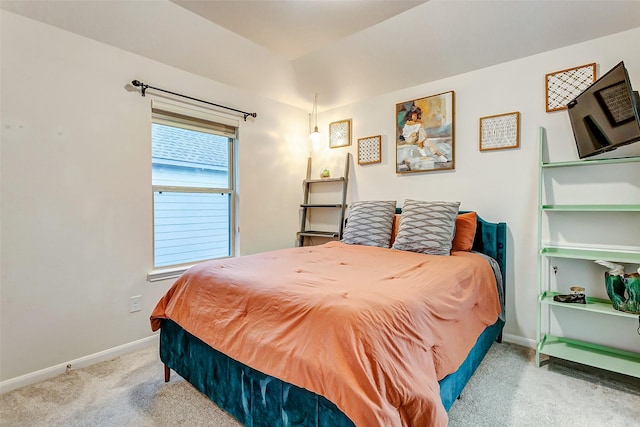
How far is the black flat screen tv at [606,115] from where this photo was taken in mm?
1681

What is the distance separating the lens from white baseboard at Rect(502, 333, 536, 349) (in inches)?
97.7

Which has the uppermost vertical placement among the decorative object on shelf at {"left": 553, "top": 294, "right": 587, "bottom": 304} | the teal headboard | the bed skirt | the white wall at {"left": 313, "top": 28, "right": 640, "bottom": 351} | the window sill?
the white wall at {"left": 313, "top": 28, "right": 640, "bottom": 351}

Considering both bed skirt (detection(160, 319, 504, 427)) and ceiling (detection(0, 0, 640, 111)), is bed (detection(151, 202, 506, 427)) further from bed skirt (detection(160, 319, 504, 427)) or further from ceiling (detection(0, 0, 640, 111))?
ceiling (detection(0, 0, 640, 111))

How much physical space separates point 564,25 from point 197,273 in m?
3.04

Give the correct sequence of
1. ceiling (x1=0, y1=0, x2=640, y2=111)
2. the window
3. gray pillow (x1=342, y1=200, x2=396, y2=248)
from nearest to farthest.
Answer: ceiling (x1=0, y1=0, x2=640, y2=111) → the window → gray pillow (x1=342, y1=200, x2=396, y2=248)

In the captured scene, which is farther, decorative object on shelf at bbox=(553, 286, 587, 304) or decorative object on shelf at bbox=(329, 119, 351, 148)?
decorative object on shelf at bbox=(329, 119, 351, 148)

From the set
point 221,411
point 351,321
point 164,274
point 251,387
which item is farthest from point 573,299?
point 164,274

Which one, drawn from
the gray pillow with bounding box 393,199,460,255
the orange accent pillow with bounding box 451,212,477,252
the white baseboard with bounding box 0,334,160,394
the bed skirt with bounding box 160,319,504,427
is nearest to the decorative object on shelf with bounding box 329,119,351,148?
the gray pillow with bounding box 393,199,460,255

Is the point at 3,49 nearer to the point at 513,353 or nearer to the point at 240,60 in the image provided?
the point at 240,60

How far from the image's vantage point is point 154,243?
264cm

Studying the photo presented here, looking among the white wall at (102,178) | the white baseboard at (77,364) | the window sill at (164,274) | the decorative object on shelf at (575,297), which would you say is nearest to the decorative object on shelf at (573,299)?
the decorative object on shelf at (575,297)

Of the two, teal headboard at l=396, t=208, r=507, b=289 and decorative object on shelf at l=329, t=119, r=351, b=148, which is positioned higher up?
decorative object on shelf at l=329, t=119, r=351, b=148

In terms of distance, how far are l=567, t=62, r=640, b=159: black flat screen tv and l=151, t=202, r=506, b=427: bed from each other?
1069 mm

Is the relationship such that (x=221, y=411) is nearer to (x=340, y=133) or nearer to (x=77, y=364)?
(x=77, y=364)
